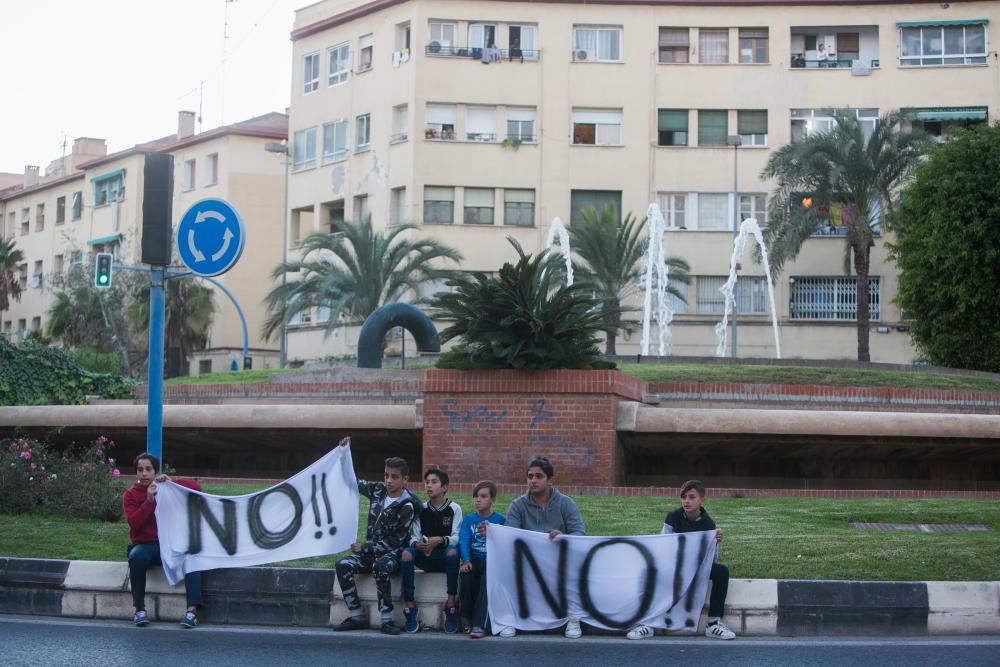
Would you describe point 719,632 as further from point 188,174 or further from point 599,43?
point 188,174

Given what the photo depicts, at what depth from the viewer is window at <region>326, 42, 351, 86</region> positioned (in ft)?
185

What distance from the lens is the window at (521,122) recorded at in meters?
52.7

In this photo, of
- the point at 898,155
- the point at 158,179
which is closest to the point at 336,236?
the point at 898,155

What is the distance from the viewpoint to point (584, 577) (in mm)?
9898

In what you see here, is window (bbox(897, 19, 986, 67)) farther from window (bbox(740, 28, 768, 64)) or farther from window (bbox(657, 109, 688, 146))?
window (bbox(657, 109, 688, 146))

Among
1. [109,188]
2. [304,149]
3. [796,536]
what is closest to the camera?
[796,536]

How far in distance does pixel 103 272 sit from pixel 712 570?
318 inches

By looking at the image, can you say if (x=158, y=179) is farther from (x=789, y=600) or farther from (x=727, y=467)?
(x=727, y=467)

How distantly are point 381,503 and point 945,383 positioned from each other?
564 inches

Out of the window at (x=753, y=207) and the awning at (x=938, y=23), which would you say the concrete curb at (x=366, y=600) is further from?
the awning at (x=938, y=23)

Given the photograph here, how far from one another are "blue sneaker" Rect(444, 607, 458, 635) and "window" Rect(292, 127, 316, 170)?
159 ft

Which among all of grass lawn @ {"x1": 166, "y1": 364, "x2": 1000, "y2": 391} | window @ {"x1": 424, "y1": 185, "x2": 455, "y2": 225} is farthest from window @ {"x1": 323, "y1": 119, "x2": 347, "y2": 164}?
grass lawn @ {"x1": 166, "y1": 364, "x2": 1000, "y2": 391}

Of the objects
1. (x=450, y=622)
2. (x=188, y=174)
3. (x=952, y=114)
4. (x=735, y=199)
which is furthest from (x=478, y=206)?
(x=450, y=622)

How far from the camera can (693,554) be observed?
31.8ft
